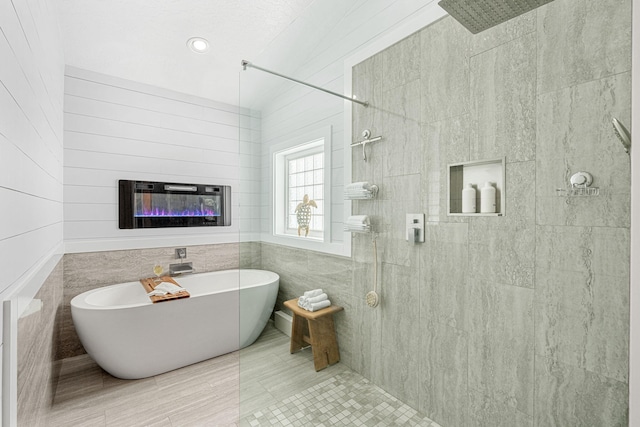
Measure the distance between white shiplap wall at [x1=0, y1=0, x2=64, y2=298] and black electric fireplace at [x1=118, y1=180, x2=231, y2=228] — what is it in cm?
110

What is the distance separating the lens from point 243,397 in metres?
1.90

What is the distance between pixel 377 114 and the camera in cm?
170

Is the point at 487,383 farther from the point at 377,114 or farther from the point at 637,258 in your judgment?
the point at 377,114

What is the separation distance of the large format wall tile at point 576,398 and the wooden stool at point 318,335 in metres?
0.99

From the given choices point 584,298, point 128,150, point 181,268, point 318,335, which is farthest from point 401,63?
point 181,268

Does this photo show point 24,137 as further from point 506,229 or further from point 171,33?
→ point 506,229

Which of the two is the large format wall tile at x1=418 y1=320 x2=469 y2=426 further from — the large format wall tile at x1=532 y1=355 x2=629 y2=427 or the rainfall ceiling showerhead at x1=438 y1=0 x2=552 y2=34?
the rainfall ceiling showerhead at x1=438 y1=0 x2=552 y2=34

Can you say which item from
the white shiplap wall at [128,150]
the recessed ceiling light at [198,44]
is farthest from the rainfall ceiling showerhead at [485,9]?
the recessed ceiling light at [198,44]

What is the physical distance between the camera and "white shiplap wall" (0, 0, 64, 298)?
91 cm

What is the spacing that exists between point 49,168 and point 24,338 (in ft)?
4.22

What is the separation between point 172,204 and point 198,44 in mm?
1626

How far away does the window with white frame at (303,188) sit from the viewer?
1.81 m

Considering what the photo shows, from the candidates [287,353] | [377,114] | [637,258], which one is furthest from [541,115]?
[287,353]

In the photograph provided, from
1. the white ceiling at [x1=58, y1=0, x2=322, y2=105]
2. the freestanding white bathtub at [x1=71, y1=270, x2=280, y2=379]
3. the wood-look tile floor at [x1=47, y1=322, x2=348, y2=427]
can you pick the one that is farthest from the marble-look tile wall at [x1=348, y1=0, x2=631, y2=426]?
the white ceiling at [x1=58, y1=0, x2=322, y2=105]
